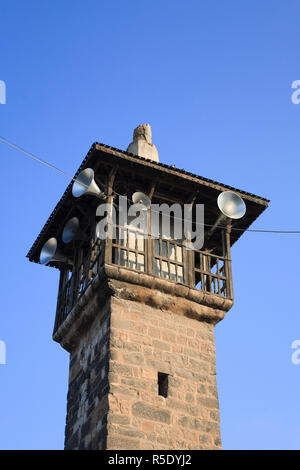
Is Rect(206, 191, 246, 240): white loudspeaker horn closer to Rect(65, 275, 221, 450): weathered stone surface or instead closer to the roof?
the roof

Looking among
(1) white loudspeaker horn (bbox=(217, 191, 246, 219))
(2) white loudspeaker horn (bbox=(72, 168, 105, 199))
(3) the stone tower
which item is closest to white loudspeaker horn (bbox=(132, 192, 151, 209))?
(3) the stone tower

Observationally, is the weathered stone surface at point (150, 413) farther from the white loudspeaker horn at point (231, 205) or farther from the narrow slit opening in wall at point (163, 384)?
the white loudspeaker horn at point (231, 205)

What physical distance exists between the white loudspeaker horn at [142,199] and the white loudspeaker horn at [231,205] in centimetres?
160

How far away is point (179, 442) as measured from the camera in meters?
13.5

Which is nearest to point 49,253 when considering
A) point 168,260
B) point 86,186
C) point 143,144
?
point 86,186

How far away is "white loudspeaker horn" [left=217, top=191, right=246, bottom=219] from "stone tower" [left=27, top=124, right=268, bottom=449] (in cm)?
28

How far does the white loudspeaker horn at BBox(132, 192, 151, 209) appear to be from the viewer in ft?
51.5

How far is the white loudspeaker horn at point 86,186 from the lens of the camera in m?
15.1

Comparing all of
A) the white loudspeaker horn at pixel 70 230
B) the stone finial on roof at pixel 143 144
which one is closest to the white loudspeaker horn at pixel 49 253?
the white loudspeaker horn at pixel 70 230

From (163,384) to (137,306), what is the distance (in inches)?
62.2

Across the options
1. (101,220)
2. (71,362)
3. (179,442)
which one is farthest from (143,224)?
(179,442)
